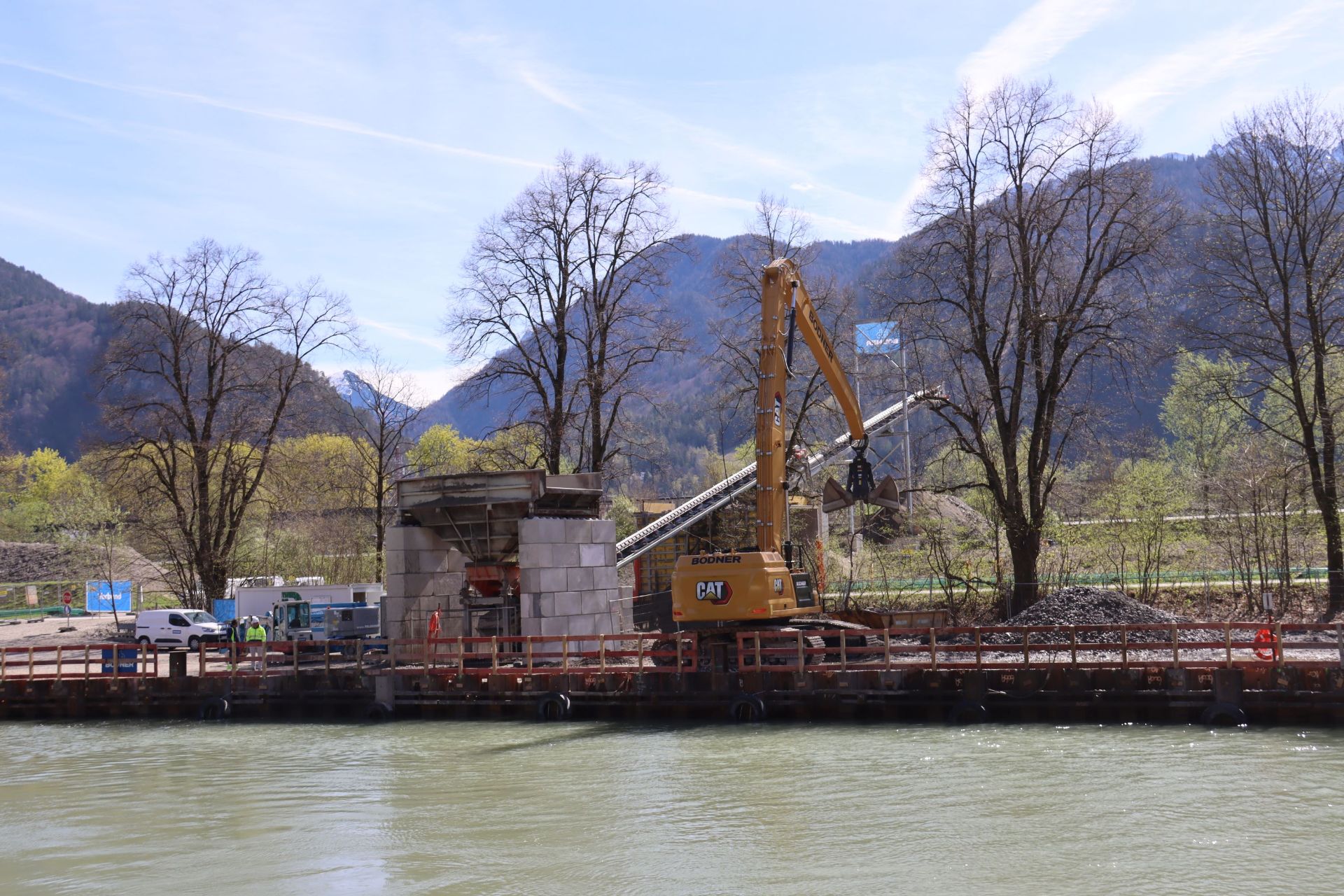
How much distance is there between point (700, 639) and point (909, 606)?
17.8 meters

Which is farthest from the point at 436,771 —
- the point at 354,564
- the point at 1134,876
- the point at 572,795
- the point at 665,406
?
the point at 354,564

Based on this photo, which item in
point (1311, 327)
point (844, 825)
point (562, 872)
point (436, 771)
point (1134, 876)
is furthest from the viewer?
point (1311, 327)

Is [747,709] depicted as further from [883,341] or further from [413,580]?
[883,341]

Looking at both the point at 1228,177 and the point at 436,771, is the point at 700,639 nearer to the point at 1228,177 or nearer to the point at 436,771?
the point at 436,771

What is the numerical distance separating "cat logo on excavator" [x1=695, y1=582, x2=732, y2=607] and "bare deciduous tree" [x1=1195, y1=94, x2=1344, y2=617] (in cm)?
1949

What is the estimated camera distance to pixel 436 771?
70.7 ft

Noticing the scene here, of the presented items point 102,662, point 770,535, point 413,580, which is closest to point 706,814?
point 770,535

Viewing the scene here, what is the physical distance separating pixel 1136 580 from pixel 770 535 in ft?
69.4

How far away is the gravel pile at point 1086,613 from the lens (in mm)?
31828

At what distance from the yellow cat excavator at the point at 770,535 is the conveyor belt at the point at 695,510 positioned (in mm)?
17737

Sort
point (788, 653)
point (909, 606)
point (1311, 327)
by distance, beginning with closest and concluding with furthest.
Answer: point (788, 653), point (1311, 327), point (909, 606)

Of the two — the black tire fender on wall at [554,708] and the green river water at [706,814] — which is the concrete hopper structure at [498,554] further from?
the green river water at [706,814]

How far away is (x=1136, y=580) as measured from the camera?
140 ft

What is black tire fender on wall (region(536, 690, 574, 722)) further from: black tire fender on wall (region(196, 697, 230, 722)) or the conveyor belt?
the conveyor belt
